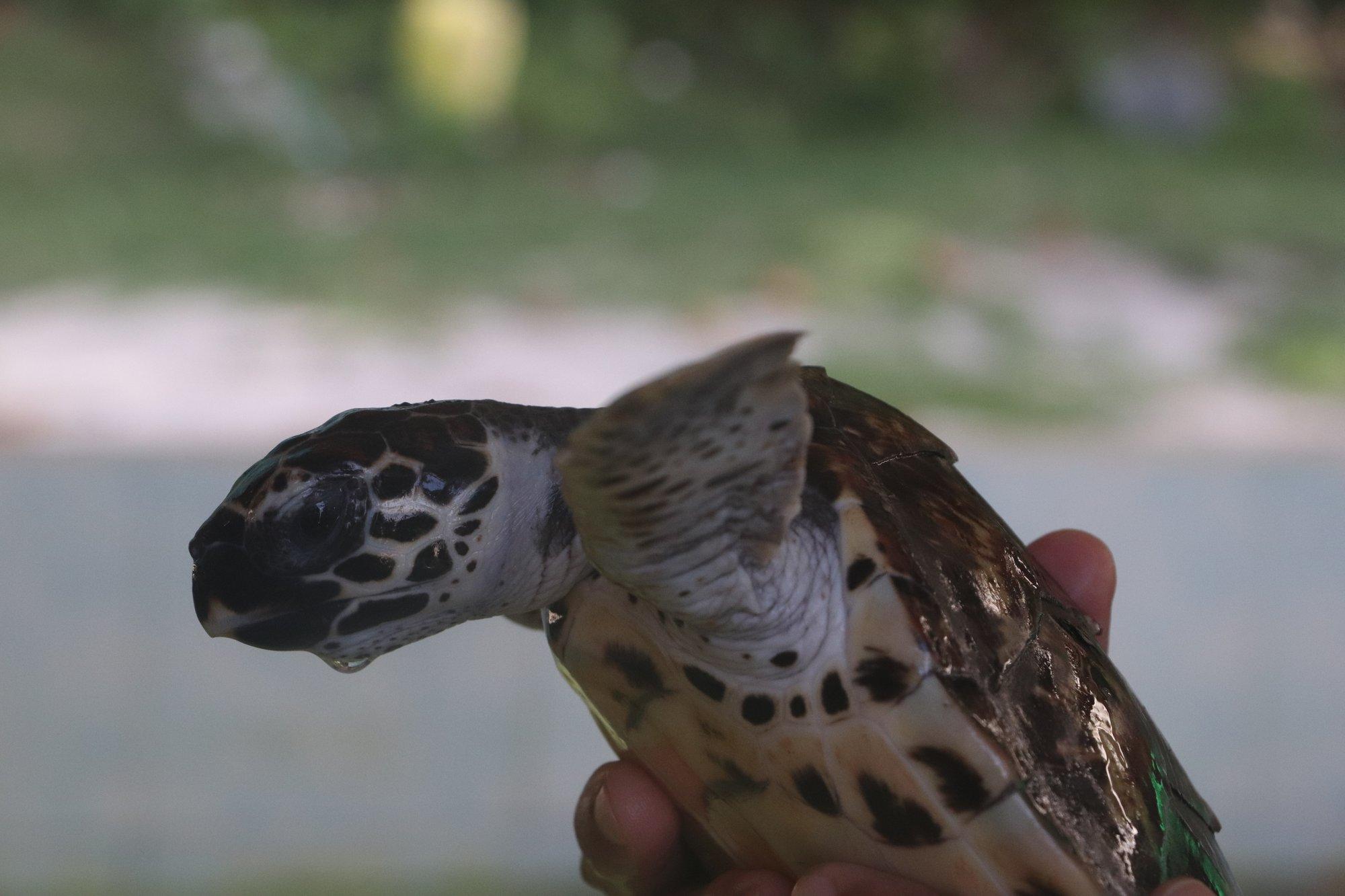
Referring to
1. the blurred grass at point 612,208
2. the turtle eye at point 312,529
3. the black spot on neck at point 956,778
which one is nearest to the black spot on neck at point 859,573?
the black spot on neck at point 956,778

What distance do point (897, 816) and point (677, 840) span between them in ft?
0.84

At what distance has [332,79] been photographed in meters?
2.78

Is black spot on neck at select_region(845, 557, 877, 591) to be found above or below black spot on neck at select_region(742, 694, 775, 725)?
above

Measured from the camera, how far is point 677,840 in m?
0.87

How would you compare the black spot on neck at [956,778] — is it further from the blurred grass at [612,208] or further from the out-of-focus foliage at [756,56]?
the out-of-focus foliage at [756,56]

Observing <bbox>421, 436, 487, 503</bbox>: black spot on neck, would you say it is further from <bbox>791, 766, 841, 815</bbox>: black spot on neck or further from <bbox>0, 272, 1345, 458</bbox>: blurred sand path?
<bbox>0, 272, 1345, 458</bbox>: blurred sand path

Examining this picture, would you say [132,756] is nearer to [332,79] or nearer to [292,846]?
[292,846]

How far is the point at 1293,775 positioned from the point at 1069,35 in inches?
88.5

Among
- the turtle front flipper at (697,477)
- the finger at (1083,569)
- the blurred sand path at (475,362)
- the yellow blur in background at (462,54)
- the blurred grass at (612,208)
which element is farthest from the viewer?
the yellow blur in background at (462,54)

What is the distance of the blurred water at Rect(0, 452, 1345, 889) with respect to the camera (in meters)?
2.20

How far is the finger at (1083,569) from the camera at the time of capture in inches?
37.9

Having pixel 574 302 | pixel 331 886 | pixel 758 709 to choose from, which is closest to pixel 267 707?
pixel 331 886

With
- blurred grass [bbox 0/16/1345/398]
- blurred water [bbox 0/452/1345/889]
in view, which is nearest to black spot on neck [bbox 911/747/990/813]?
blurred water [bbox 0/452/1345/889]

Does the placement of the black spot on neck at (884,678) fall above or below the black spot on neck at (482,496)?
below
